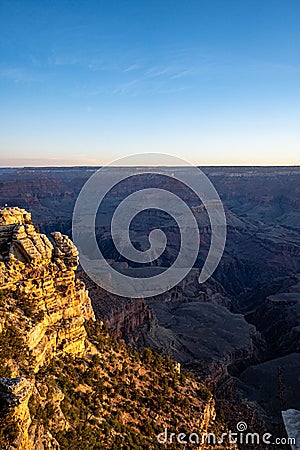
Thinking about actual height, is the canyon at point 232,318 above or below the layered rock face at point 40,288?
below

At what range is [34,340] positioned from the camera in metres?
16.2

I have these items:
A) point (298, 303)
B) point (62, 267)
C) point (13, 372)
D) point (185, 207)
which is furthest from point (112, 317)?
point (185, 207)

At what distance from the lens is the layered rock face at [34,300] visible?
15185 mm

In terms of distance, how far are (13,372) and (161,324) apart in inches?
2126

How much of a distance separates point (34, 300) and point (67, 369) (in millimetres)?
3265

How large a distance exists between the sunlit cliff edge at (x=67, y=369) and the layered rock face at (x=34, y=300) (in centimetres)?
4

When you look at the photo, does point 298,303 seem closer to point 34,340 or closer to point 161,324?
point 161,324

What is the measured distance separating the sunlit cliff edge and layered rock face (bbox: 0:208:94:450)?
0.13 feet

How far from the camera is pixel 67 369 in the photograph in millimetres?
18094
